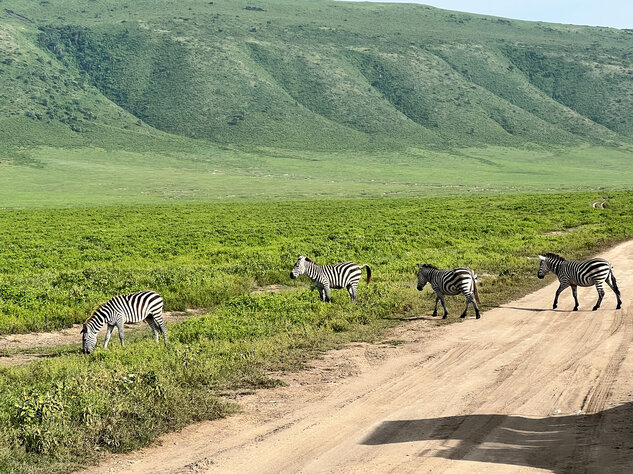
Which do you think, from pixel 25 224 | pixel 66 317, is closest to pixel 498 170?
pixel 25 224

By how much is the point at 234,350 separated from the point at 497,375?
17.9ft

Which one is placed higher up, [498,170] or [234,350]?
[498,170]

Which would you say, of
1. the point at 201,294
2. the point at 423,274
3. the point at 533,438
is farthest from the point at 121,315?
the point at 533,438

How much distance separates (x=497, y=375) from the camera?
43.3 feet

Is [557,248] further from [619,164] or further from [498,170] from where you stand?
[619,164]

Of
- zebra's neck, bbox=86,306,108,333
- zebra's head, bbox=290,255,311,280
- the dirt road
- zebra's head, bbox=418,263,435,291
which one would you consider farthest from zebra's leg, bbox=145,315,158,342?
zebra's head, bbox=418,263,435,291

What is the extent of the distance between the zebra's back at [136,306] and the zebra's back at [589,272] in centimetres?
1165

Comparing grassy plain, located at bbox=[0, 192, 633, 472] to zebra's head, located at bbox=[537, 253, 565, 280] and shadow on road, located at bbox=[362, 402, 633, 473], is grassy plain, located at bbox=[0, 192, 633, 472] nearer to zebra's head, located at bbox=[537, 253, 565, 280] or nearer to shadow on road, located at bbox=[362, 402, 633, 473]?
zebra's head, located at bbox=[537, 253, 565, 280]

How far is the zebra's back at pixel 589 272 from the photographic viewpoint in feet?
64.8

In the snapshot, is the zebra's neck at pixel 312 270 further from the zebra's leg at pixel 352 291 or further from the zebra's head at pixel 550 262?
the zebra's head at pixel 550 262

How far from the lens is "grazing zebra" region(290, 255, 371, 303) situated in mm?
20281

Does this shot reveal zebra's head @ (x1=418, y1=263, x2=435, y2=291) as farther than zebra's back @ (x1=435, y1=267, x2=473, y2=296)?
Yes

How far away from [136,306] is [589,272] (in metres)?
12.4

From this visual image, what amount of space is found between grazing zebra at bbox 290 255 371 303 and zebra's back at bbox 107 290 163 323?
4617 mm
